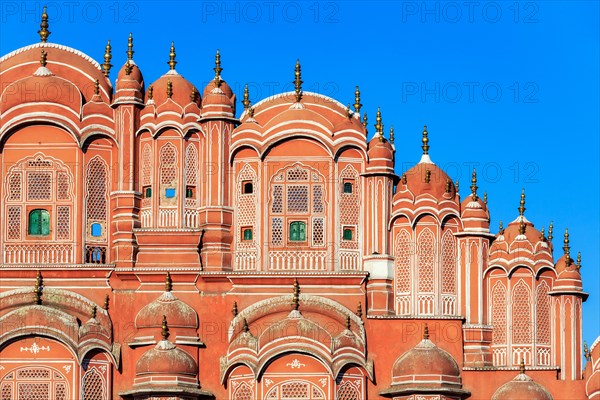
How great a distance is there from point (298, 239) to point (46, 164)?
657 cm

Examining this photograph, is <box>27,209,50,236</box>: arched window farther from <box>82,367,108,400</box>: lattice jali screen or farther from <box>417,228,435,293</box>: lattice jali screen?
<box>417,228,435,293</box>: lattice jali screen

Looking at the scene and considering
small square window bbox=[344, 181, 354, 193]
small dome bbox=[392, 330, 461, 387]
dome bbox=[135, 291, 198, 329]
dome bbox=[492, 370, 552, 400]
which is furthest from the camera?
small square window bbox=[344, 181, 354, 193]

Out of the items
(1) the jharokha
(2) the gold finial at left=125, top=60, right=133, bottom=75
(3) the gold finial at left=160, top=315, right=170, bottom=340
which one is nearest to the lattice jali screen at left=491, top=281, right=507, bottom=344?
(1) the jharokha

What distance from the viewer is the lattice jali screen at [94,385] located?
5191 centimetres

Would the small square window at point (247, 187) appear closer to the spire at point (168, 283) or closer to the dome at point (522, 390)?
the spire at point (168, 283)

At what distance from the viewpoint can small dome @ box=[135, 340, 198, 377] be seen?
5112 centimetres

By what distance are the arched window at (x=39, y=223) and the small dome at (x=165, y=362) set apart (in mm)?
4576

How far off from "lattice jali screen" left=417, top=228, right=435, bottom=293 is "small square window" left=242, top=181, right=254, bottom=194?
14.3 ft

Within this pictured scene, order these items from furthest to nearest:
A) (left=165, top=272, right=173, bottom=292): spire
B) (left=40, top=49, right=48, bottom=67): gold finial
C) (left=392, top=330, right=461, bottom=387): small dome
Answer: (left=40, top=49, right=48, bottom=67): gold finial
(left=165, top=272, right=173, bottom=292): spire
(left=392, top=330, right=461, bottom=387): small dome

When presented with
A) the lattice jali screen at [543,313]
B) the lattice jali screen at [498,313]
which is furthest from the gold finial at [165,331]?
the lattice jali screen at [543,313]

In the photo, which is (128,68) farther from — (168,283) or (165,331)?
(165,331)

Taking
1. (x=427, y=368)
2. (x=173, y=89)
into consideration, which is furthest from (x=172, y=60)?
(x=427, y=368)

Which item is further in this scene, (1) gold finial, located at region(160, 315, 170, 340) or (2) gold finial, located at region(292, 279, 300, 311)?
(2) gold finial, located at region(292, 279, 300, 311)

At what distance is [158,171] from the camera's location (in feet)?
179
